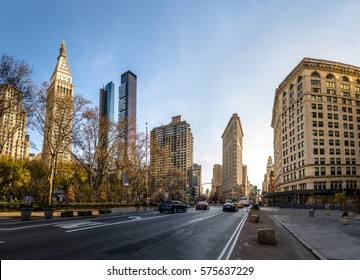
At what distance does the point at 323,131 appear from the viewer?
257 feet

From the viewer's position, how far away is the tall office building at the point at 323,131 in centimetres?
7456

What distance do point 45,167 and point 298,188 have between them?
6753 cm

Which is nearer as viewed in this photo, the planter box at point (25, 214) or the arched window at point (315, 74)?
the planter box at point (25, 214)

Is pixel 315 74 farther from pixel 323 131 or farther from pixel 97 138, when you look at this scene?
pixel 97 138

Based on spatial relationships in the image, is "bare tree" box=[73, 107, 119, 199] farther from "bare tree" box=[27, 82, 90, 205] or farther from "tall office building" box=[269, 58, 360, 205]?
"tall office building" box=[269, 58, 360, 205]

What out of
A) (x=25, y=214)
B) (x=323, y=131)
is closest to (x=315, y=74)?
(x=323, y=131)

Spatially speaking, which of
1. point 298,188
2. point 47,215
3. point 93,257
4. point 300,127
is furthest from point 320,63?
point 93,257

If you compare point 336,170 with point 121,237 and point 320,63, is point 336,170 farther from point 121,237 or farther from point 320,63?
point 121,237

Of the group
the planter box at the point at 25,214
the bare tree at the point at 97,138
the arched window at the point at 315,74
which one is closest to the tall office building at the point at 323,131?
the arched window at the point at 315,74

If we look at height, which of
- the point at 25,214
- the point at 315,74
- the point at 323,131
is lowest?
the point at 25,214

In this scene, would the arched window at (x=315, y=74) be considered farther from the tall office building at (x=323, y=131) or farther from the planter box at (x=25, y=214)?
the planter box at (x=25, y=214)

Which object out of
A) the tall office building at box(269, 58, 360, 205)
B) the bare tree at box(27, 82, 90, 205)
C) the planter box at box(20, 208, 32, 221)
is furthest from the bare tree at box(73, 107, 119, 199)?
the tall office building at box(269, 58, 360, 205)

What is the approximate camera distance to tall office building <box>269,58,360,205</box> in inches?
2936

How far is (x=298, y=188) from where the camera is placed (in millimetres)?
80188
